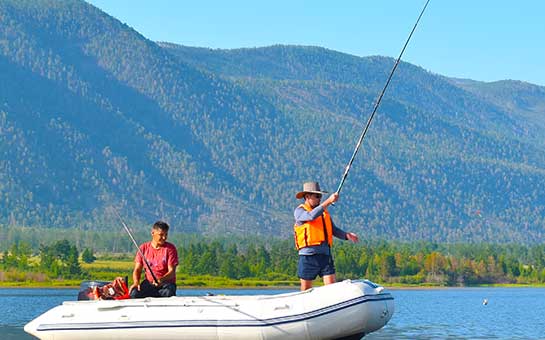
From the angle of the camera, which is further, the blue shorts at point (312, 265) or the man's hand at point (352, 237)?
the blue shorts at point (312, 265)

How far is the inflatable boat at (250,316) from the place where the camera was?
24.3 m

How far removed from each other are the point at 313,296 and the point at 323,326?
22.9 inches

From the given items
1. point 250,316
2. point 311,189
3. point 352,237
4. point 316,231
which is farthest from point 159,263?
point 352,237

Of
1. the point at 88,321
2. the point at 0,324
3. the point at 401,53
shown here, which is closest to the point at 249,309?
the point at 88,321

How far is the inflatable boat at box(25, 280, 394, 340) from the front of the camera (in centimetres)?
2433

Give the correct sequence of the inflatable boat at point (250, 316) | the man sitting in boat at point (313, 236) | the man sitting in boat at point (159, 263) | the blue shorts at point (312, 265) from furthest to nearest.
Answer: the man sitting in boat at point (159, 263)
the blue shorts at point (312, 265)
the man sitting in boat at point (313, 236)
the inflatable boat at point (250, 316)

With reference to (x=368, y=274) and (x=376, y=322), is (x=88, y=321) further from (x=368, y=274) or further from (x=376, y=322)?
(x=368, y=274)

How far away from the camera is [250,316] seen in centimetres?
2438

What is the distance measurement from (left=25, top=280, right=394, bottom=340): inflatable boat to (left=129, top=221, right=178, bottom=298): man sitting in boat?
1.36ft

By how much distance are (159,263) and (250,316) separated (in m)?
2.05

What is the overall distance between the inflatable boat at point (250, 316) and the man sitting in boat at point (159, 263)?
414 mm

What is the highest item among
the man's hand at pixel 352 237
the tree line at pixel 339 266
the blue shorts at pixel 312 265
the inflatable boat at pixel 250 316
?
the man's hand at pixel 352 237

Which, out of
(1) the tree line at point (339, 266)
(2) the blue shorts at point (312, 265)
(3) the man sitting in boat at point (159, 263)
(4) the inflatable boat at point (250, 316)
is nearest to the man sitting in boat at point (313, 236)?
(2) the blue shorts at point (312, 265)

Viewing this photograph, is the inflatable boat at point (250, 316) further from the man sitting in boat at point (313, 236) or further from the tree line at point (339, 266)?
the tree line at point (339, 266)
